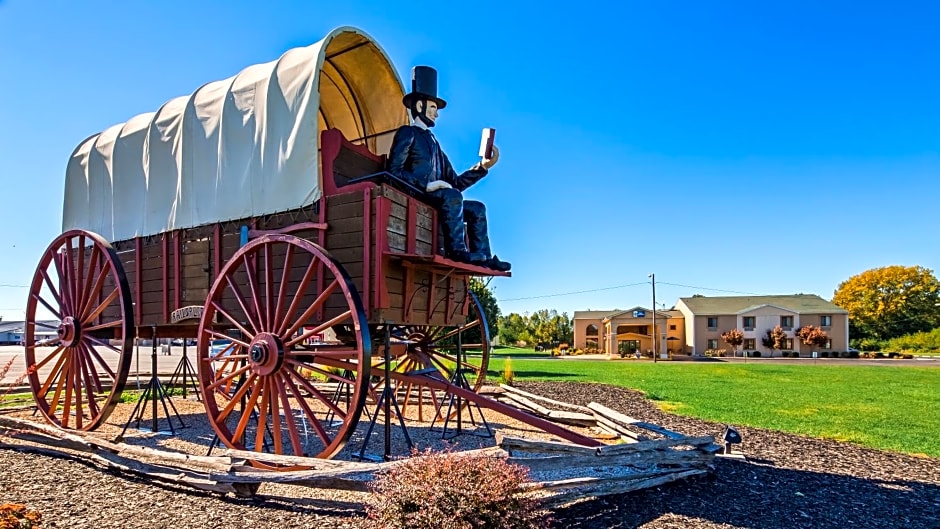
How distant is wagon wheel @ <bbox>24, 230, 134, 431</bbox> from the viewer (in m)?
6.98

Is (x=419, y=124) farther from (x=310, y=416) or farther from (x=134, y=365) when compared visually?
(x=134, y=365)

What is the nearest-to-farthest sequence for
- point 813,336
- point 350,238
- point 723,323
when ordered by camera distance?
point 350,238
point 813,336
point 723,323

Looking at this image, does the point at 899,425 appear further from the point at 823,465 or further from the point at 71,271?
the point at 71,271

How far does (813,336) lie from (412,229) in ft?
151

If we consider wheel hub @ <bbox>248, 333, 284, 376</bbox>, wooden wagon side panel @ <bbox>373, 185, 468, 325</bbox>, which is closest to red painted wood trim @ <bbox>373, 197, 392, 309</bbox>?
wooden wagon side panel @ <bbox>373, 185, 468, 325</bbox>

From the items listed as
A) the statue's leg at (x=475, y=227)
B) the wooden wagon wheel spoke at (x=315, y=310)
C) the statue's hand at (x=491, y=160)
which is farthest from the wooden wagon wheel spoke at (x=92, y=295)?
the statue's hand at (x=491, y=160)

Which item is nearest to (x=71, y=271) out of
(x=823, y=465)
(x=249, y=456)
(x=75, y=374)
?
(x=75, y=374)

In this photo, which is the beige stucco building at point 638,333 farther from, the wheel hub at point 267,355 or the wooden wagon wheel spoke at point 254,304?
the wheel hub at point 267,355

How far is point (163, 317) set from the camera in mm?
7094

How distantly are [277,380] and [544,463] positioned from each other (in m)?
2.54

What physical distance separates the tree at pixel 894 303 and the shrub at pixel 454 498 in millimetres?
65634

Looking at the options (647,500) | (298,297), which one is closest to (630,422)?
(647,500)

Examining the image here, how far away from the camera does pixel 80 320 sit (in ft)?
25.0

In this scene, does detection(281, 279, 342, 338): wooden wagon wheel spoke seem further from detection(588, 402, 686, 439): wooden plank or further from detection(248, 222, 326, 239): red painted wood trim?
detection(588, 402, 686, 439): wooden plank
